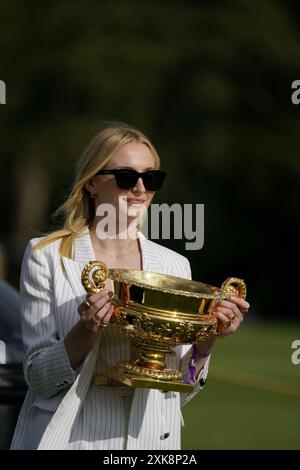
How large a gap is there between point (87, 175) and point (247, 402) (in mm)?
7608

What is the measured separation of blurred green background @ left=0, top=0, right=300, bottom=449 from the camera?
32906mm

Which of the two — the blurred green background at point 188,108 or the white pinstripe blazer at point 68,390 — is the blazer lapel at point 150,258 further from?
the blurred green background at point 188,108

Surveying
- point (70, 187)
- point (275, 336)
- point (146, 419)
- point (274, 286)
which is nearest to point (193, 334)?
point (146, 419)

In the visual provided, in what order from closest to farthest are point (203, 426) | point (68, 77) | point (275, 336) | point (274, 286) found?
1. point (203, 426)
2. point (275, 336)
3. point (274, 286)
4. point (68, 77)

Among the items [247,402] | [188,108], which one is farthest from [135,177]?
[188,108]

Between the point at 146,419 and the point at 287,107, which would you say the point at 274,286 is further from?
the point at 146,419

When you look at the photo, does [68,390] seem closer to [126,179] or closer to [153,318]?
[153,318]

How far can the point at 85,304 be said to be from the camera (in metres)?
3.80

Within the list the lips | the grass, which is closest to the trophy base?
the lips

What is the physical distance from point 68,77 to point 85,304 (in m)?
30.8

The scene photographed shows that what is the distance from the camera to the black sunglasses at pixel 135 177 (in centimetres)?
412

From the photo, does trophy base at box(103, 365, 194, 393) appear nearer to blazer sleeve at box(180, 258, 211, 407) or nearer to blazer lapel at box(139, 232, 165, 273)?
blazer sleeve at box(180, 258, 211, 407)

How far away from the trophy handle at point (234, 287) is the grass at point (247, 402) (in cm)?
438

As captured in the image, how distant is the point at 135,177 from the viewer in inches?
163
